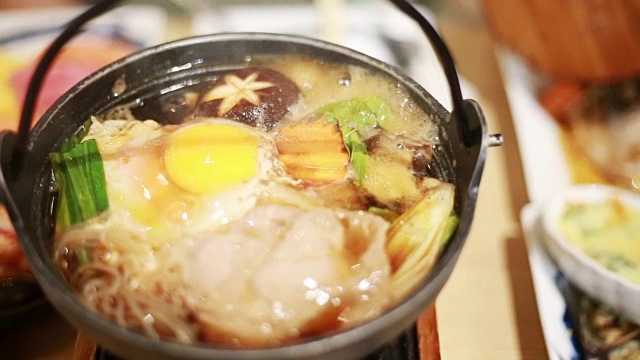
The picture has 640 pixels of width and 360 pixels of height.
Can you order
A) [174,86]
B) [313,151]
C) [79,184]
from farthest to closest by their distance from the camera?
[174,86] < [313,151] < [79,184]

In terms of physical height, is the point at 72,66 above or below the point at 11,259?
above

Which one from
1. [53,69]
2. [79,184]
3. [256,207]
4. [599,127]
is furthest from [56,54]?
[599,127]

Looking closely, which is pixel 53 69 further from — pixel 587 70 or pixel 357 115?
pixel 587 70

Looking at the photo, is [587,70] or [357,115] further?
[587,70]

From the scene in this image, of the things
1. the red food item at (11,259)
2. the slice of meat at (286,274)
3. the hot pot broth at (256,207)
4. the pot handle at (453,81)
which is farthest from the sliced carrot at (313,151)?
the red food item at (11,259)

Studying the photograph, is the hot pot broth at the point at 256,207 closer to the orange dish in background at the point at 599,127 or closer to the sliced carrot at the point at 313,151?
the sliced carrot at the point at 313,151

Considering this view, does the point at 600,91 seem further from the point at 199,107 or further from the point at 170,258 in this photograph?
the point at 170,258
